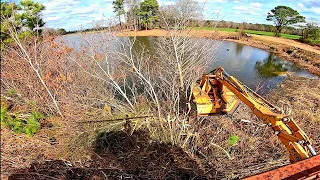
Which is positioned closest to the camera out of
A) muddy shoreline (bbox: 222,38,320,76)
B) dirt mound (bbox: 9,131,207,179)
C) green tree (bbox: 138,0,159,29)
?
dirt mound (bbox: 9,131,207,179)

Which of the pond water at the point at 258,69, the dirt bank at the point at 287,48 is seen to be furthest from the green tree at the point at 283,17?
the pond water at the point at 258,69

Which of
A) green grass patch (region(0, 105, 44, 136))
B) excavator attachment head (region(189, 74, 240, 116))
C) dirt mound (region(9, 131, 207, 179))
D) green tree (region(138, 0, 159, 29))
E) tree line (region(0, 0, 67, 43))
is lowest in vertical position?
dirt mound (region(9, 131, 207, 179))

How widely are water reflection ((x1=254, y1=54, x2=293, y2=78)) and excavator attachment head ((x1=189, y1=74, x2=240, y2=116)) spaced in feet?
A: 53.9

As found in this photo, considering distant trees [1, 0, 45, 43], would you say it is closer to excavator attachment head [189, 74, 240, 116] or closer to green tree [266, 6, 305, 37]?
excavator attachment head [189, 74, 240, 116]

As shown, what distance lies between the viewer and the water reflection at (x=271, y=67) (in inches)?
857

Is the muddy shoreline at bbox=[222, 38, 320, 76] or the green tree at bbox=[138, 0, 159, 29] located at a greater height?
the green tree at bbox=[138, 0, 159, 29]

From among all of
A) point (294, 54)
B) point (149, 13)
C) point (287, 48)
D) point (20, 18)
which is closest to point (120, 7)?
point (20, 18)

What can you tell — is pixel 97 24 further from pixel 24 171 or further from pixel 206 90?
pixel 24 171

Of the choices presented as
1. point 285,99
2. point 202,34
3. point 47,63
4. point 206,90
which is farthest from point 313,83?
point 47,63

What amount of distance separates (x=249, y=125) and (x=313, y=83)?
1274 centimetres

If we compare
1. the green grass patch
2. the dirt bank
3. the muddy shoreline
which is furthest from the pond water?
the green grass patch

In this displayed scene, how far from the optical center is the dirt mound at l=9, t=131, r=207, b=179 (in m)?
5.81

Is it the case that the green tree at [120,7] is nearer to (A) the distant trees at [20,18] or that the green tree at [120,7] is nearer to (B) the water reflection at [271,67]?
(A) the distant trees at [20,18]

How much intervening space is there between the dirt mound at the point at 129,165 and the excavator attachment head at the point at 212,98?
1.71 m
